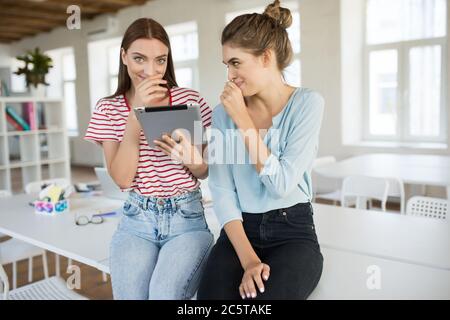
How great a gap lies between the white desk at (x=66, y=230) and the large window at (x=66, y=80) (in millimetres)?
6391

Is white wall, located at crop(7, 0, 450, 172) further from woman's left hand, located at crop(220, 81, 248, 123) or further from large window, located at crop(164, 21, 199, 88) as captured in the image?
woman's left hand, located at crop(220, 81, 248, 123)

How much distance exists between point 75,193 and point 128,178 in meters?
1.30

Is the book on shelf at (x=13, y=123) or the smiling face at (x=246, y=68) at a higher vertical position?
the smiling face at (x=246, y=68)

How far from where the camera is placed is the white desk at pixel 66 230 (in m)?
1.40

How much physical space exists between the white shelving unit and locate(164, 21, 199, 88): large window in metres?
2.11

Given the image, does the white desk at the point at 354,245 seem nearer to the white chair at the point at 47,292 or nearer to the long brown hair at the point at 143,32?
the white chair at the point at 47,292

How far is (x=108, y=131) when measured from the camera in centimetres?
131

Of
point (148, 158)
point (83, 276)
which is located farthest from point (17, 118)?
point (148, 158)

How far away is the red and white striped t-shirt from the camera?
1.29 metres

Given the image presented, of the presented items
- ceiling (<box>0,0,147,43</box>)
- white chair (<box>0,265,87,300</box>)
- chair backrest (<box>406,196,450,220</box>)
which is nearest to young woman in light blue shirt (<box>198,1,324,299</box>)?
white chair (<box>0,265,87,300</box>)

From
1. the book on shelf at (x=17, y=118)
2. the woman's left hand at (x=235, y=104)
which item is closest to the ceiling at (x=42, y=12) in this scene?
the book on shelf at (x=17, y=118)

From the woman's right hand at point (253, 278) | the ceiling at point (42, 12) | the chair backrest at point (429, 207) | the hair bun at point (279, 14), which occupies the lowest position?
the chair backrest at point (429, 207)

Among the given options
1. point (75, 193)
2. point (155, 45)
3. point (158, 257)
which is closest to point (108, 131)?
point (155, 45)
